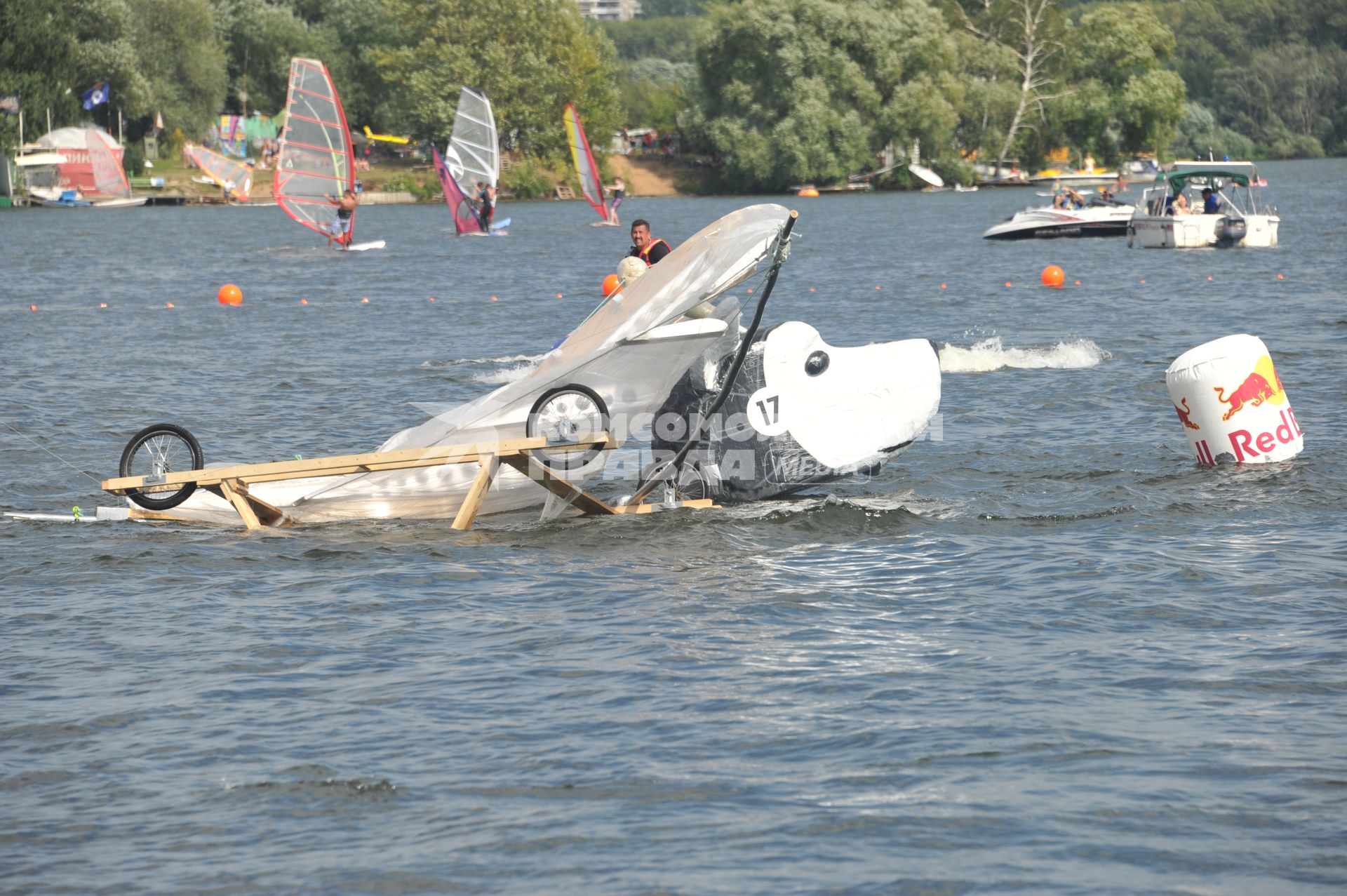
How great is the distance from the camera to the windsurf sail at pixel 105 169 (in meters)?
78.5

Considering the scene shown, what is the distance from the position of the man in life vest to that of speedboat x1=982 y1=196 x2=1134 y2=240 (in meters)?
34.0

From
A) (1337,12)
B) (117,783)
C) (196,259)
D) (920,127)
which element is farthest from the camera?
(1337,12)

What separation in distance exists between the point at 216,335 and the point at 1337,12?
16586 cm

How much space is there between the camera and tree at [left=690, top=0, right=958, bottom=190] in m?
82.6

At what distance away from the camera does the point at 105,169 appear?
80.3m

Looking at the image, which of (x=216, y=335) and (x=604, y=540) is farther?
(x=216, y=335)

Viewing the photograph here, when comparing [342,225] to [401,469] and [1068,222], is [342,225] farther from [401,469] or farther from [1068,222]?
[401,469]

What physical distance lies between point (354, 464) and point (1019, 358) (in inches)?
472

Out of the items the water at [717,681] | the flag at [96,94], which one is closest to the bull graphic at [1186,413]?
the water at [717,681]

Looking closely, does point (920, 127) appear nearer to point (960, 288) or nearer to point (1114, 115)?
point (1114, 115)

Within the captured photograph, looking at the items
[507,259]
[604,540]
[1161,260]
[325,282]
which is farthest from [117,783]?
[507,259]

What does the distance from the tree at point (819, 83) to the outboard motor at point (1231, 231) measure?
45.8 meters

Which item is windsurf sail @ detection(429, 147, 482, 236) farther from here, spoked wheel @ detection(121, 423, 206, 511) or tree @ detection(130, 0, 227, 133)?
spoked wheel @ detection(121, 423, 206, 511)

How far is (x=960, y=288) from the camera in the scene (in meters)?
32.3
